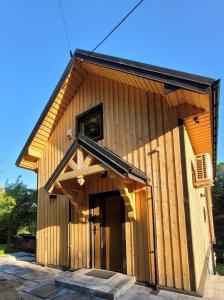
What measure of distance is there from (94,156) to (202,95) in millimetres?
2537

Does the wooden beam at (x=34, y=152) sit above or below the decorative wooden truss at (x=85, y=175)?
above

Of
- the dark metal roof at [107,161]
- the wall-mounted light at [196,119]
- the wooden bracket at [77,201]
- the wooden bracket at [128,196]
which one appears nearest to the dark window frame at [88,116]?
the dark metal roof at [107,161]

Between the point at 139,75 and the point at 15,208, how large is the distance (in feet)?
37.8

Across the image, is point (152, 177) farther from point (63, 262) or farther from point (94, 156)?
point (63, 262)

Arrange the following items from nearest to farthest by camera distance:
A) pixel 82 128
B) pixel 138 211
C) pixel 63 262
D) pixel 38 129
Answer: pixel 138 211
pixel 63 262
pixel 82 128
pixel 38 129

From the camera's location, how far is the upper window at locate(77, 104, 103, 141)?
6.79 meters

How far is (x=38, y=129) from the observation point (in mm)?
7980

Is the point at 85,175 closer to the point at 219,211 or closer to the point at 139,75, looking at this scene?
the point at 139,75

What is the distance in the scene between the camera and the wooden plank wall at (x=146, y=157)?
4.55m

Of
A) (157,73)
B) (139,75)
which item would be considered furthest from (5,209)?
(157,73)

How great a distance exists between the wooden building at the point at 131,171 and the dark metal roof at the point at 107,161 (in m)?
0.02

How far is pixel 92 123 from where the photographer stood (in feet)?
23.4

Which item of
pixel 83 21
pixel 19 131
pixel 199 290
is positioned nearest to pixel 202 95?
pixel 199 290

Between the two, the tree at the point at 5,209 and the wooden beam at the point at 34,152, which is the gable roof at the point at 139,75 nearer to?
the wooden beam at the point at 34,152
